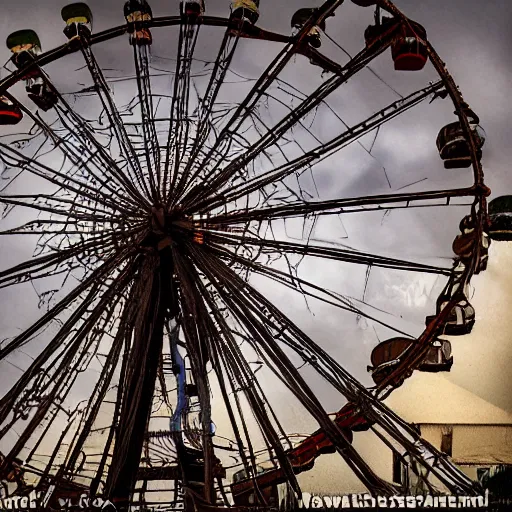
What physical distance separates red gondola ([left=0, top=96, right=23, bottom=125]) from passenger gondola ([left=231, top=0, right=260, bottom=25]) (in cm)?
264

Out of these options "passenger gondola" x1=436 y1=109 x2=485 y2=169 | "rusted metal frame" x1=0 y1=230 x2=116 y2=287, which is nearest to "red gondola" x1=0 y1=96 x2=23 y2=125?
"rusted metal frame" x1=0 y1=230 x2=116 y2=287

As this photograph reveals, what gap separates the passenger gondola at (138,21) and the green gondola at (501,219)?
4.02m

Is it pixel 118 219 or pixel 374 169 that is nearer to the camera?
pixel 118 219

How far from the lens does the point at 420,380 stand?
1634 cm

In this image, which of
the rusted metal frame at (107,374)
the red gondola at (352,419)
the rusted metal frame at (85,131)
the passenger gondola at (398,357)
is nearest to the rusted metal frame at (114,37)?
the rusted metal frame at (85,131)

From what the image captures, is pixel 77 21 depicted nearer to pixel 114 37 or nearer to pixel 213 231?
pixel 114 37

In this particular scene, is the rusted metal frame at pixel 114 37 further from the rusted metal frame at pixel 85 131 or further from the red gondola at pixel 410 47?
the red gondola at pixel 410 47

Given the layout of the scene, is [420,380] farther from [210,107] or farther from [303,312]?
[210,107]

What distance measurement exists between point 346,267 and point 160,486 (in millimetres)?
3807

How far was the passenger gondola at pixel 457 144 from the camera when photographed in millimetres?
9500

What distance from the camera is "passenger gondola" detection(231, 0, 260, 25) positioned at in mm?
9656

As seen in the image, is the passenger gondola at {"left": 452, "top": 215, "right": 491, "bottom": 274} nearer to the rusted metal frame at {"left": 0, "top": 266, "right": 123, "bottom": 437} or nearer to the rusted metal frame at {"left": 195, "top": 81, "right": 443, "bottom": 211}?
the rusted metal frame at {"left": 195, "top": 81, "right": 443, "bottom": 211}

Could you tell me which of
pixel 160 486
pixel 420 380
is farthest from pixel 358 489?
pixel 160 486

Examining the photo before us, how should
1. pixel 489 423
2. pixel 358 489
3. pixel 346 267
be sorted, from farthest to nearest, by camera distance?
pixel 489 423, pixel 358 489, pixel 346 267
